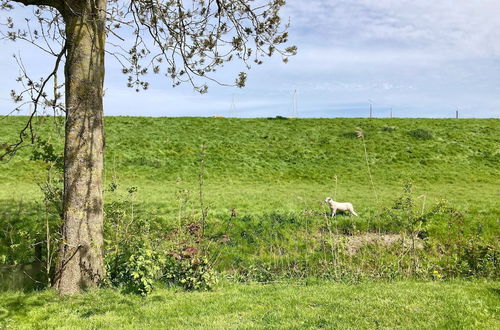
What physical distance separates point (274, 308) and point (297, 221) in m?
7.97

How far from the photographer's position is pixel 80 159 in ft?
27.4

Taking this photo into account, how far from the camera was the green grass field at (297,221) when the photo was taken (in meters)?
7.13

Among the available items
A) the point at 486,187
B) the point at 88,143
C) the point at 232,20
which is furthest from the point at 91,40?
the point at 486,187

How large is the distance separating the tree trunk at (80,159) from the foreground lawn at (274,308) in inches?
21.9

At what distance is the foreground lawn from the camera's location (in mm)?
6496

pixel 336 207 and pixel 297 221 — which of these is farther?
pixel 336 207

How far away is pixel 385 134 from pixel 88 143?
114 ft

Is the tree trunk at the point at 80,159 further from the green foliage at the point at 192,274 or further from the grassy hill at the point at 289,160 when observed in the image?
the grassy hill at the point at 289,160

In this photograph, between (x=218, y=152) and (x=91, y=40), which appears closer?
(x=91, y=40)

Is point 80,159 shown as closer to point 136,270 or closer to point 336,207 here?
point 136,270

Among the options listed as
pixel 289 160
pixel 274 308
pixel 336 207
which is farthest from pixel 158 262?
pixel 289 160

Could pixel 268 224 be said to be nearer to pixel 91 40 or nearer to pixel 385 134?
pixel 91 40

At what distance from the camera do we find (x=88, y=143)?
844cm

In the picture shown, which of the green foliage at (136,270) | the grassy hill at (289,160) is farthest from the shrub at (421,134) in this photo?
the green foliage at (136,270)
